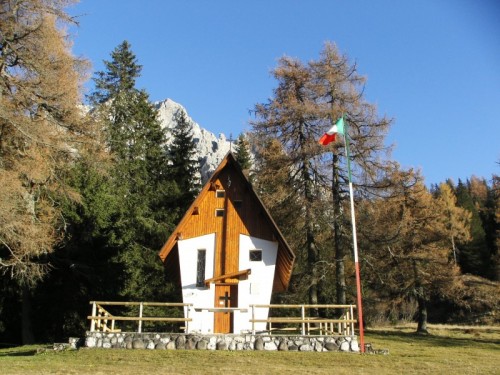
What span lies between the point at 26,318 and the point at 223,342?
1699 centimetres

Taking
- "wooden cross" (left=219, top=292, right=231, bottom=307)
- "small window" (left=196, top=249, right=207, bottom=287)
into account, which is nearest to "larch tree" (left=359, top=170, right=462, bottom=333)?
"wooden cross" (left=219, top=292, right=231, bottom=307)

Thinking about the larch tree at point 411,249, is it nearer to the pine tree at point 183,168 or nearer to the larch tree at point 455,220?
the pine tree at point 183,168

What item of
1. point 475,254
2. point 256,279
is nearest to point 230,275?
point 256,279

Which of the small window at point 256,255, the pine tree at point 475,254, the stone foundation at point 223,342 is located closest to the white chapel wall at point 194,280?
the small window at point 256,255

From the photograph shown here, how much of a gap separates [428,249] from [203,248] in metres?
15.0

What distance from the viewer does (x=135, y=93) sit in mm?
41156

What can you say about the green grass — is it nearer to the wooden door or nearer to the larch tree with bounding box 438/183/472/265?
the wooden door

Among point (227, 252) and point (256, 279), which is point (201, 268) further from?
point (256, 279)

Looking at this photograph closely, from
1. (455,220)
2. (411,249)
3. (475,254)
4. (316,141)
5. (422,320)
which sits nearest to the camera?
(316,141)

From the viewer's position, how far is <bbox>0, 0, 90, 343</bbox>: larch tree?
18188 mm

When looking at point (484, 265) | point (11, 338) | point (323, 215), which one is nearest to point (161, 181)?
point (11, 338)

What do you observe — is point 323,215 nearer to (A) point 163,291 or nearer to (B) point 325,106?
(B) point 325,106

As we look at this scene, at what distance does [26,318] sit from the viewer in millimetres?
27750

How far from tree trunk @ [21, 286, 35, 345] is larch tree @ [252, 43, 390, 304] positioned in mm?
16041
